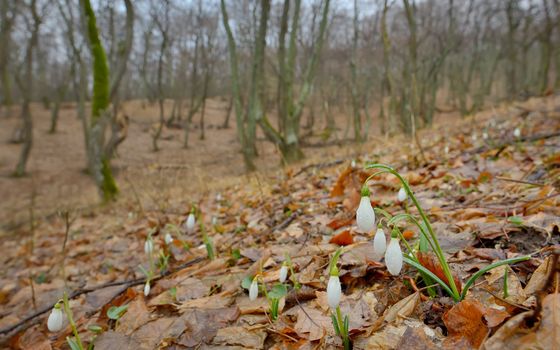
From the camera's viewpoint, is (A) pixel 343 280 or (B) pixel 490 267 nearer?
(B) pixel 490 267

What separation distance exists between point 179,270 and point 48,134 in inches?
935

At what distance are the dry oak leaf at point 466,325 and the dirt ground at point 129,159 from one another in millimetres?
6981

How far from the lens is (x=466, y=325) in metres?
1.00

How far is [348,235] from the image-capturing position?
1900 millimetres

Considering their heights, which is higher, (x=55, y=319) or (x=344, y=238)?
(x=344, y=238)

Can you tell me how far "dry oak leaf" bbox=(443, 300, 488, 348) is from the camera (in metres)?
0.96

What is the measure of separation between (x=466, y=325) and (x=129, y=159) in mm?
19463

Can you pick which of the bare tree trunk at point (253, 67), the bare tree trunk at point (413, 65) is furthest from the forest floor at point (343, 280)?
the bare tree trunk at point (253, 67)

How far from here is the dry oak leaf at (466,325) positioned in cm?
96

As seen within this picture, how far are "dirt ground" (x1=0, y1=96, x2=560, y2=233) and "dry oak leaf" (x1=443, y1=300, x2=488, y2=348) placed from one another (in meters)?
6.98

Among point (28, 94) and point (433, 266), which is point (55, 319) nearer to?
point (433, 266)

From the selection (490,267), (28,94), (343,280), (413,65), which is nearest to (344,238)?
(343,280)

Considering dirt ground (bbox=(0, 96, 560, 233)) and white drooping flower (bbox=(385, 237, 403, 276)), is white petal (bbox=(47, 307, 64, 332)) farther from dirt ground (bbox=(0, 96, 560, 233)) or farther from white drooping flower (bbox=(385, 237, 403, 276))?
dirt ground (bbox=(0, 96, 560, 233))

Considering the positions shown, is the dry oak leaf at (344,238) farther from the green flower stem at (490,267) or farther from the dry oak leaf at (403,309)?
the green flower stem at (490,267)
